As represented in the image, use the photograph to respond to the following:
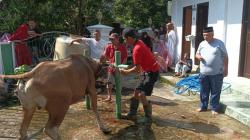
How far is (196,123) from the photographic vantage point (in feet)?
23.1

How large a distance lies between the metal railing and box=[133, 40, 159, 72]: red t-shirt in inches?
235

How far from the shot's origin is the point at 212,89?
25.3ft

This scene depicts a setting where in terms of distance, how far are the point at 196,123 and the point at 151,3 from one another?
20.4 metres

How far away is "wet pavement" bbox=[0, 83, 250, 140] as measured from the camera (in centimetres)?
623

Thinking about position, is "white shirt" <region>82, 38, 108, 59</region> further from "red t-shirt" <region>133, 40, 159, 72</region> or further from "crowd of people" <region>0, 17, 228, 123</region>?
"red t-shirt" <region>133, 40, 159, 72</region>

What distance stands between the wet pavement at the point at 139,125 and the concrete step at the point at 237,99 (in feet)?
0.48

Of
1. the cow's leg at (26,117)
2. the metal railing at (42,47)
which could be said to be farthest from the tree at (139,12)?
A: the cow's leg at (26,117)

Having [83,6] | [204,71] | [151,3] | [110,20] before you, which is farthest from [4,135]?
[151,3]

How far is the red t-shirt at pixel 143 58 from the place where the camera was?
6.49 metres

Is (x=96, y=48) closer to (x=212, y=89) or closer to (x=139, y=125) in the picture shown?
(x=212, y=89)

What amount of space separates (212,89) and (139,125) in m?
1.90

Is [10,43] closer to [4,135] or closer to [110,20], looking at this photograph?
[4,135]

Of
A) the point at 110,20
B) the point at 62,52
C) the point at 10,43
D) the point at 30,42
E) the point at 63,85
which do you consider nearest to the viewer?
the point at 63,85

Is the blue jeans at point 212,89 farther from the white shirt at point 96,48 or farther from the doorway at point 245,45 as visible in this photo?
the white shirt at point 96,48
